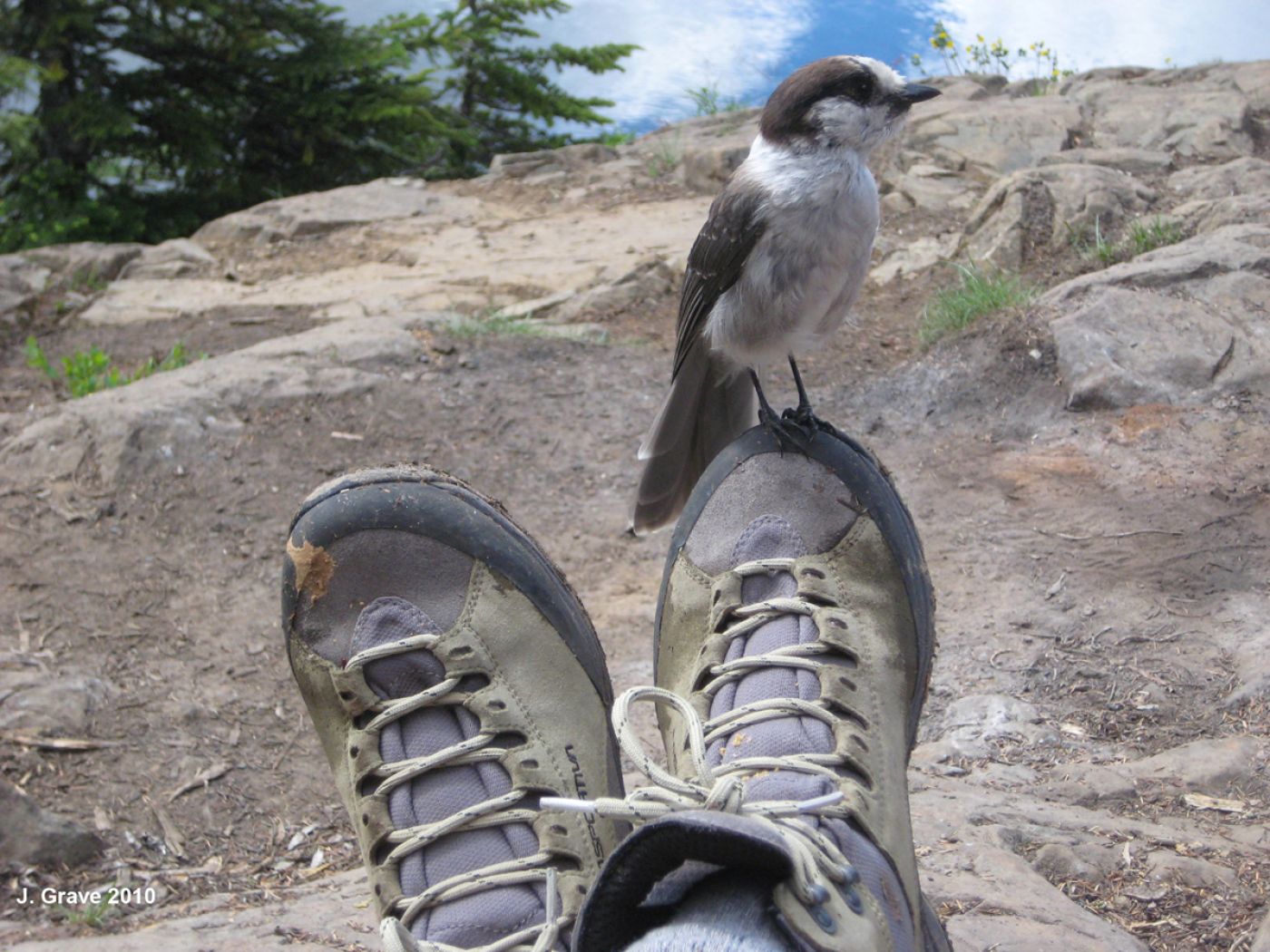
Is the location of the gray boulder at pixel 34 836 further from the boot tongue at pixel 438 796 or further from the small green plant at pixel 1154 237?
the small green plant at pixel 1154 237

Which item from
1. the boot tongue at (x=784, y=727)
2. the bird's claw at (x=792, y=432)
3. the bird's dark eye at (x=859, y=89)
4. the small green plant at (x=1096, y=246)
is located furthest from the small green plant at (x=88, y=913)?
the small green plant at (x=1096, y=246)

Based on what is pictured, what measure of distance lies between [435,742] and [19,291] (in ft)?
24.4

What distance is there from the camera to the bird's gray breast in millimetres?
3184

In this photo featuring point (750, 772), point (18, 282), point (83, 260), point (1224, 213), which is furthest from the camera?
point (83, 260)

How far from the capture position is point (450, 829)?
7.45 feet

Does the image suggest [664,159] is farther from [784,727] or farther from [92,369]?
[784,727]

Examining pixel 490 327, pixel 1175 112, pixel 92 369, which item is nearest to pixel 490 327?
pixel 490 327

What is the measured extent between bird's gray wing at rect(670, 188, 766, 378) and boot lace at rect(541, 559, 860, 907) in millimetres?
1156

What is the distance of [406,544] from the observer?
257cm

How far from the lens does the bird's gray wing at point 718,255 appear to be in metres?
3.30

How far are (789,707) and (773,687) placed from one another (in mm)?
100

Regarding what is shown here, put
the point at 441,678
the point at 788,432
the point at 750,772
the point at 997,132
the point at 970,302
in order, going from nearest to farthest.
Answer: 1. the point at 750,772
2. the point at 441,678
3. the point at 788,432
4. the point at 970,302
5. the point at 997,132

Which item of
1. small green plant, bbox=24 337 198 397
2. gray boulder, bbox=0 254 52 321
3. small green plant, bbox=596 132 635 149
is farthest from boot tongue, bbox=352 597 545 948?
small green plant, bbox=596 132 635 149

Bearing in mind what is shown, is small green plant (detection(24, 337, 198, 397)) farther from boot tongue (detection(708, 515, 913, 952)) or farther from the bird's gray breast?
boot tongue (detection(708, 515, 913, 952))
